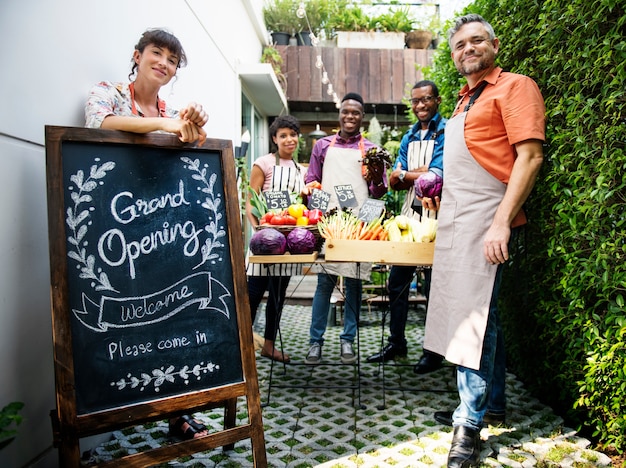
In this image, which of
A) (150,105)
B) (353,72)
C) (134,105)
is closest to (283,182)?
(150,105)

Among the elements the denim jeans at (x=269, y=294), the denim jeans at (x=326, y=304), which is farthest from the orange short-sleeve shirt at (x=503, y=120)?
the denim jeans at (x=269, y=294)

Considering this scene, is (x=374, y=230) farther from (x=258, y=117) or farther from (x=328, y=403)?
(x=258, y=117)

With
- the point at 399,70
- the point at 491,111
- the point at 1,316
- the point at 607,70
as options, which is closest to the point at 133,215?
the point at 1,316

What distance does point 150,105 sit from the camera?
229 cm

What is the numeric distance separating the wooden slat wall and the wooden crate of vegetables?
6.35 meters

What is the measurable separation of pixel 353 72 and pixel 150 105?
276 inches

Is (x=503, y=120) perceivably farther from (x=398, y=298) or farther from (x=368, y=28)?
(x=368, y=28)

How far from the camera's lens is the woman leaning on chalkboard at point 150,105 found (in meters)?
1.90

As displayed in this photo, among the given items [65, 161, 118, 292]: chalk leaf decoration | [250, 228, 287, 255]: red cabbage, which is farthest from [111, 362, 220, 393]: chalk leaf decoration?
[250, 228, 287, 255]: red cabbage

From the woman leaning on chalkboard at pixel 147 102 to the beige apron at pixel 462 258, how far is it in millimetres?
1226

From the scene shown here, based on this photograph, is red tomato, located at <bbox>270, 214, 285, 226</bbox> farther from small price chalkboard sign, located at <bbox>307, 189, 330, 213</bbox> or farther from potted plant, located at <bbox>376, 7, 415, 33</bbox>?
potted plant, located at <bbox>376, 7, 415, 33</bbox>

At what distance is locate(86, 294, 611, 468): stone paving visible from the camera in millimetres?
2229

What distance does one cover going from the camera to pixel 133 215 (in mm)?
1858

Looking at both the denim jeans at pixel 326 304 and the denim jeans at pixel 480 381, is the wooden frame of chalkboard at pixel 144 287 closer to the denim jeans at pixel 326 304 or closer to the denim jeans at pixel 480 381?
the denim jeans at pixel 480 381
